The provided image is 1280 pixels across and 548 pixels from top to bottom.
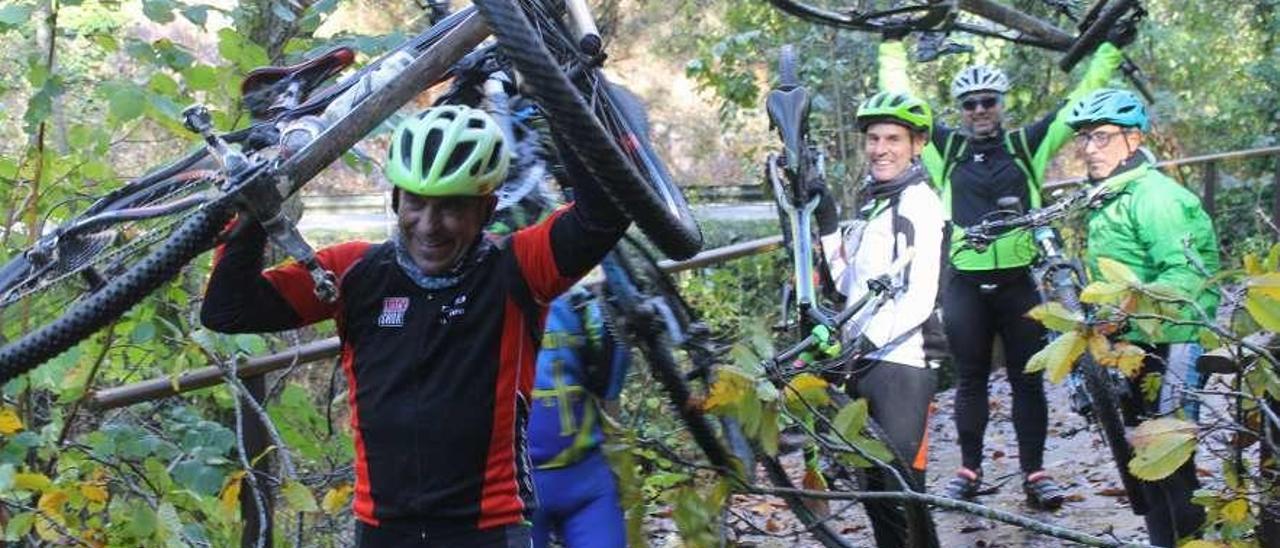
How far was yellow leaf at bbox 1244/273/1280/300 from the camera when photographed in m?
3.07

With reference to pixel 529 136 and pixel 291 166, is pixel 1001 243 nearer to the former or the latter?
pixel 529 136

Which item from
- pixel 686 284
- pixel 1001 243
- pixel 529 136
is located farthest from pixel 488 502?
pixel 686 284

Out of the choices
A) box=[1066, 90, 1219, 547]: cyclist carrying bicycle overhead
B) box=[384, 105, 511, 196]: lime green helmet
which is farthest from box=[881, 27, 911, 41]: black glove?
box=[384, 105, 511, 196]: lime green helmet

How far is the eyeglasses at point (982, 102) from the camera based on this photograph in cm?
676

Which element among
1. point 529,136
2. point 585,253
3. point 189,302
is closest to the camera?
point 585,253

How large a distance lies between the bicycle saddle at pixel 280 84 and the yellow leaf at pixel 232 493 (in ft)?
4.12

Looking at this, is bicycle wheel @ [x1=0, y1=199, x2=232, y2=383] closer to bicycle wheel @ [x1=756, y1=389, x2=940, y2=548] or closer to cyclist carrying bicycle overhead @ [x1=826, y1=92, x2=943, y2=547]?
bicycle wheel @ [x1=756, y1=389, x2=940, y2=548]

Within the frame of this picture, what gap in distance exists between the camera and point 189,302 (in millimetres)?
4938

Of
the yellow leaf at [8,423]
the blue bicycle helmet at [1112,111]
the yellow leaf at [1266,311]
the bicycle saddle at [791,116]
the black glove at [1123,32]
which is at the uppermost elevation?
the black glove at [1123,32]

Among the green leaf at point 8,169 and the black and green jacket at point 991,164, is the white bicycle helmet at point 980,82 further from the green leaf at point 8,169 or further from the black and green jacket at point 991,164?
the green leaf at point 8,169

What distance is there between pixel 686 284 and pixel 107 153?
16.1ft

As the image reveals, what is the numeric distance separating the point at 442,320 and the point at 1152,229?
11.0ft

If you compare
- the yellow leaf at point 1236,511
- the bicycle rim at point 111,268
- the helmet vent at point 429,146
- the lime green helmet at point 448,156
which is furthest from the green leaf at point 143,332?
the yellow leaf at point 1236,511

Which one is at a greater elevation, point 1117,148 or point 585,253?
point 1117,148
